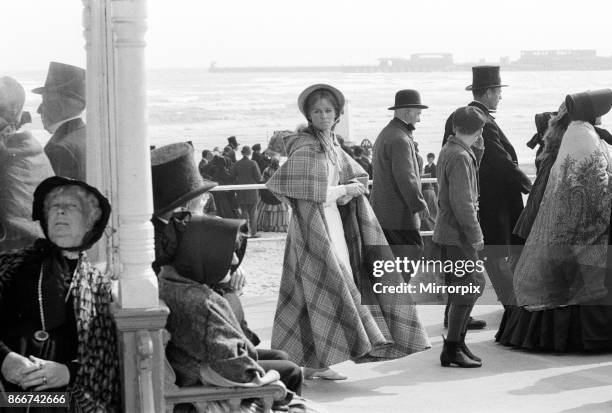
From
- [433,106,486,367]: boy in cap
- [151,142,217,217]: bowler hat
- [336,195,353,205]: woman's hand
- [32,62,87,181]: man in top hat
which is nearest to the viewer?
[151,142,217,217]: bowler hat

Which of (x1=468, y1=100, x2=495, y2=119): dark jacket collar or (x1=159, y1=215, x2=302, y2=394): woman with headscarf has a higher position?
(x1=468, y1=100, x2=495, y2=119): dark jacket collar

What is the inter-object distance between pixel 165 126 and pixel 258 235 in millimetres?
59564

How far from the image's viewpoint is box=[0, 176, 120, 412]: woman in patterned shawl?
15.6 ft

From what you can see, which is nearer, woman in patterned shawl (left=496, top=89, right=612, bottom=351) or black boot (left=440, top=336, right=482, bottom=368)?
black boot (left=440, top=336, right=482, bottom=368)

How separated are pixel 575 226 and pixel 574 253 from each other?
0.59 ft

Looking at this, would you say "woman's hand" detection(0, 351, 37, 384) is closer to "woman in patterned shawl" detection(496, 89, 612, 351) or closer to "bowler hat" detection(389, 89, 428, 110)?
"woman in patterned shawl" detection(496, 89, 612, 351)

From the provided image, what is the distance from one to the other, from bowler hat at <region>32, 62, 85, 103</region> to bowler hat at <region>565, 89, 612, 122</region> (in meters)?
3.59

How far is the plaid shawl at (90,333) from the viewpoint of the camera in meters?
4.84

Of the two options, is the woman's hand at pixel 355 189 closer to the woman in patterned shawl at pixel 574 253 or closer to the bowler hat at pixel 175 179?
the woman in patterned shawl at pixel 574 253

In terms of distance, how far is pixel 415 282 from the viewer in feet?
38.3

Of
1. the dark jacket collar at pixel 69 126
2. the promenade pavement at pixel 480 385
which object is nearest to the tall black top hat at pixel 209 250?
the dark jacket collar at pixel 69 126

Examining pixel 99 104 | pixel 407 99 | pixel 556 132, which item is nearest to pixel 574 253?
pixel 556 132

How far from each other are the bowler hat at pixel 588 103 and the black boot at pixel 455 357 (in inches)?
68.1

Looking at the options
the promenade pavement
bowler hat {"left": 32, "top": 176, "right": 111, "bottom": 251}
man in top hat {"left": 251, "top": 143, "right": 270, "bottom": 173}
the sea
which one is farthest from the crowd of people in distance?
the sea
